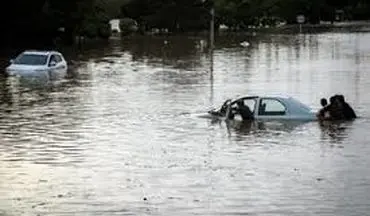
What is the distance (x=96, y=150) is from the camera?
18906 mm

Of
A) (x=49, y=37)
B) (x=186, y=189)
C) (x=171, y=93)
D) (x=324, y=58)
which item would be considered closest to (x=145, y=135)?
(x=186, y=189)

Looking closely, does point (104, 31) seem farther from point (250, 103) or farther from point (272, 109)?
point (272, 109)

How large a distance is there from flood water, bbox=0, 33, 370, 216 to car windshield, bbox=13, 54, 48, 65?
22.4 ft

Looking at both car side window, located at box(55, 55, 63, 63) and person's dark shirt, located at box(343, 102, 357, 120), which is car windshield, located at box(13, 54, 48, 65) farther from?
person's dark shirt, located at box(343, 102, 357, 120)

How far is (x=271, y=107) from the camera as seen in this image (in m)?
25.0

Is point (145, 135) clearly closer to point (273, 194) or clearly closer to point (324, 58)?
point (273, 194)

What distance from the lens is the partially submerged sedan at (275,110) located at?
80.1 ft

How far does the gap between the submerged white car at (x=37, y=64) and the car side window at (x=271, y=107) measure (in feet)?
74.7

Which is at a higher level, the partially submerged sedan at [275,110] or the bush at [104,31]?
the bush at [104,31]

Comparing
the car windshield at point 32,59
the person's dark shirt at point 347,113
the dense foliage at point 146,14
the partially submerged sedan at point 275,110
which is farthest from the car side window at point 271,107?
the dense foliage at point 146,14

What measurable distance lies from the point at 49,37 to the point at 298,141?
5152 cm

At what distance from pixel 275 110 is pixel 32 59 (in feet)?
86.3

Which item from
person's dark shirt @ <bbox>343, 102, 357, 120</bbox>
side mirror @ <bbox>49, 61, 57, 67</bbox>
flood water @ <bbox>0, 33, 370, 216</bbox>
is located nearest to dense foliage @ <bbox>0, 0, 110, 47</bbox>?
side mirror @ <bbox>49, 61, 57, 67</bbox>

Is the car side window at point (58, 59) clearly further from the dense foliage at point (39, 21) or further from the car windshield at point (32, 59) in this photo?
the dense foliage at point (39, 21)
